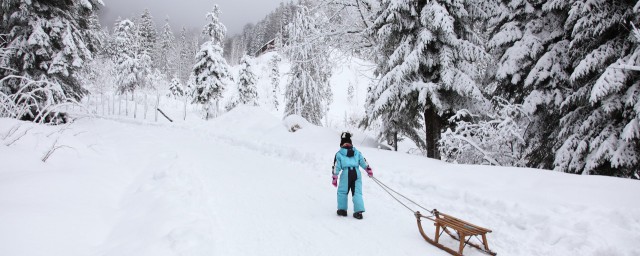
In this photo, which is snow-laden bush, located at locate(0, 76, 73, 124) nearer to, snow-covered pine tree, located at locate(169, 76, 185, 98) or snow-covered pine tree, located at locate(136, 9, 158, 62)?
snow-covered pine tree, located at locate(169, 76, 185, 98)

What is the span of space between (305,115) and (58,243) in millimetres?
23113

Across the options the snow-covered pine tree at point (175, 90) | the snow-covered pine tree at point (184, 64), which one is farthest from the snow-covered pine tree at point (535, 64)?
the snow-covered pine tree at point (184, 64)

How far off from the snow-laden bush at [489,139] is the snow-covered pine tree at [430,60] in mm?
656

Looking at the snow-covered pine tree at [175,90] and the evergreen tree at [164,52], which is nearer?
the snow-covered pine tree at [175,90]

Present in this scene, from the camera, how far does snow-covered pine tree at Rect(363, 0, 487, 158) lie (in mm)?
10000

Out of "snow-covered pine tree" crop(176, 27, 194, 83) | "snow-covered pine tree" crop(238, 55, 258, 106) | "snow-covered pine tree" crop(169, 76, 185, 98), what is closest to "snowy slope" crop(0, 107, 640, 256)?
"snow-covered pine tree" crop(238, 55, 258, 106)

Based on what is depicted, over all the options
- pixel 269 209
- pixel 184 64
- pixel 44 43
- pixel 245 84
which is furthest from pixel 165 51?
pixel 269 209

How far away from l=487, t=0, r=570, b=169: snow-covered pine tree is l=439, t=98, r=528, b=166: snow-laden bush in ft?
1.14

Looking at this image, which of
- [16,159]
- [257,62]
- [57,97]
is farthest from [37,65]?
[257,62]

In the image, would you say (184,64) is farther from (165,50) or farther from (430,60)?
(430,60)

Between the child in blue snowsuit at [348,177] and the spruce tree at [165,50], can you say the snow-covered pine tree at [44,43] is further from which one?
the spruce tree at [165,50]

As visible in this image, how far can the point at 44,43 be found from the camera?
16.4 metres

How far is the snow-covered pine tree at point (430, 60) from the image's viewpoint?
10.0 meters

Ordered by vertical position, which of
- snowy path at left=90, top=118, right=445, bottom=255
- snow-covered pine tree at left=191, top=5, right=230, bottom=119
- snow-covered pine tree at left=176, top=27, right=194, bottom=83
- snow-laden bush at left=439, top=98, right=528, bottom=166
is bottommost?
snowy path at left=90, top=118, right=445, bottom=255
